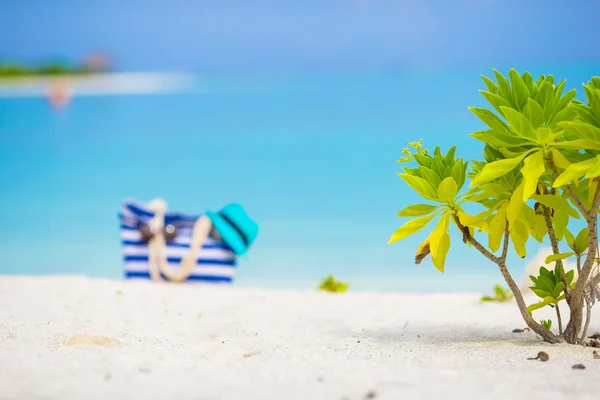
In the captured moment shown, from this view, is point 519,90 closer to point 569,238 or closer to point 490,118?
point 490,118

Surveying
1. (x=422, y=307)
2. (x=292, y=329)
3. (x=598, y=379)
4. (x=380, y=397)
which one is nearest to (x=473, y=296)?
(x=422, y=307)

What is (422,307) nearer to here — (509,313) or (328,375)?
(509,313)

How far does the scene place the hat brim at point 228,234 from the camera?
214 inches

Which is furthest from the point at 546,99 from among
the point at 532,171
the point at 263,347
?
the point at 263,347

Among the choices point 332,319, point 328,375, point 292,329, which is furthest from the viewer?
point 332,319

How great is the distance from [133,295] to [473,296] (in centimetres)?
223

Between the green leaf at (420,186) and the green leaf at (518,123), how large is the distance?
15.8 inches

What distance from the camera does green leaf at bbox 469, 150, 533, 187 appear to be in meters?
2.82

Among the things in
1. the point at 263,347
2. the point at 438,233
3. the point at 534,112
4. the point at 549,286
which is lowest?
the point at 263,347

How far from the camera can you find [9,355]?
8.97 ft

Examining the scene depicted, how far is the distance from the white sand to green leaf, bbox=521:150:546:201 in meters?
0.62

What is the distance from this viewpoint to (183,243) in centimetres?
553

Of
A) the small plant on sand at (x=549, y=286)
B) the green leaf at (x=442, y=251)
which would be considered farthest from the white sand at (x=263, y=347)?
the green leaf at (x=442, y=251)

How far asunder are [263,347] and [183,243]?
2.57 metres
